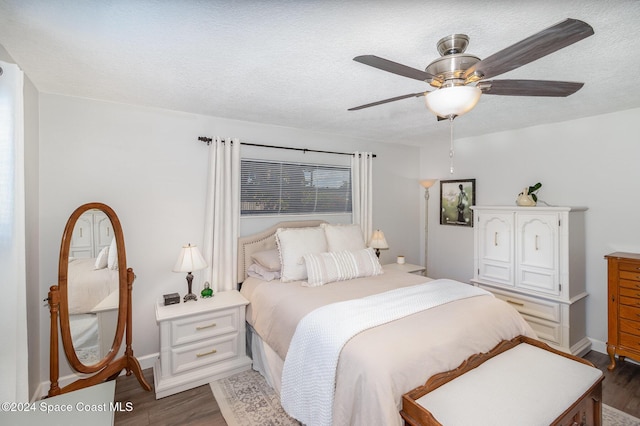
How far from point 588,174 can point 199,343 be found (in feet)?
13.8

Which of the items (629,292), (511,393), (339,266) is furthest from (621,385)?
(339,266)

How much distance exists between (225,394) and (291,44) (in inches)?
102

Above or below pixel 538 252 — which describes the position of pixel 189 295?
below

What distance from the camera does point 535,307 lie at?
3.21 metres

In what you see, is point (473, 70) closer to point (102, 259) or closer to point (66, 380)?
point (102, 259)

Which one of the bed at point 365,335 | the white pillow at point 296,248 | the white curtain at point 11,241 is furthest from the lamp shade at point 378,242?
the white curtain at point 11,241

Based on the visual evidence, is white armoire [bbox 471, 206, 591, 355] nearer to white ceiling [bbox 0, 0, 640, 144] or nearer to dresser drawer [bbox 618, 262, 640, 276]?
dresser drawer [bbox 618, 262, 640, 276]

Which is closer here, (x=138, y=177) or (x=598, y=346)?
(x=138, y=177)

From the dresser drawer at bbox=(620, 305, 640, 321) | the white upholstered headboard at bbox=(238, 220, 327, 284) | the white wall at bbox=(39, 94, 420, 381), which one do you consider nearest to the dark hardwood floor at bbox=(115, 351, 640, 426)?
the white wall at bbox=(39, 94, 420, 381)

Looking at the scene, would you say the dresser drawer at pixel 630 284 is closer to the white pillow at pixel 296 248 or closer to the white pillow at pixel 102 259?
the white pillow at pixel 296 248

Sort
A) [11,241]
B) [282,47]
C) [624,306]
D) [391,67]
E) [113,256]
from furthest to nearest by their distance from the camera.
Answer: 1. [624,306]
2. [113,256]
3. [282,47]
4. [11,241]
5. [391,67]

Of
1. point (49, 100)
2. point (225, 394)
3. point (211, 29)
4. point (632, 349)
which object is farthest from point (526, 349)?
point (49, 100)

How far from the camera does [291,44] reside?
5.42ft

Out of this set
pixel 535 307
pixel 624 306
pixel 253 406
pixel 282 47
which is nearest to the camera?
pixel 282 47
